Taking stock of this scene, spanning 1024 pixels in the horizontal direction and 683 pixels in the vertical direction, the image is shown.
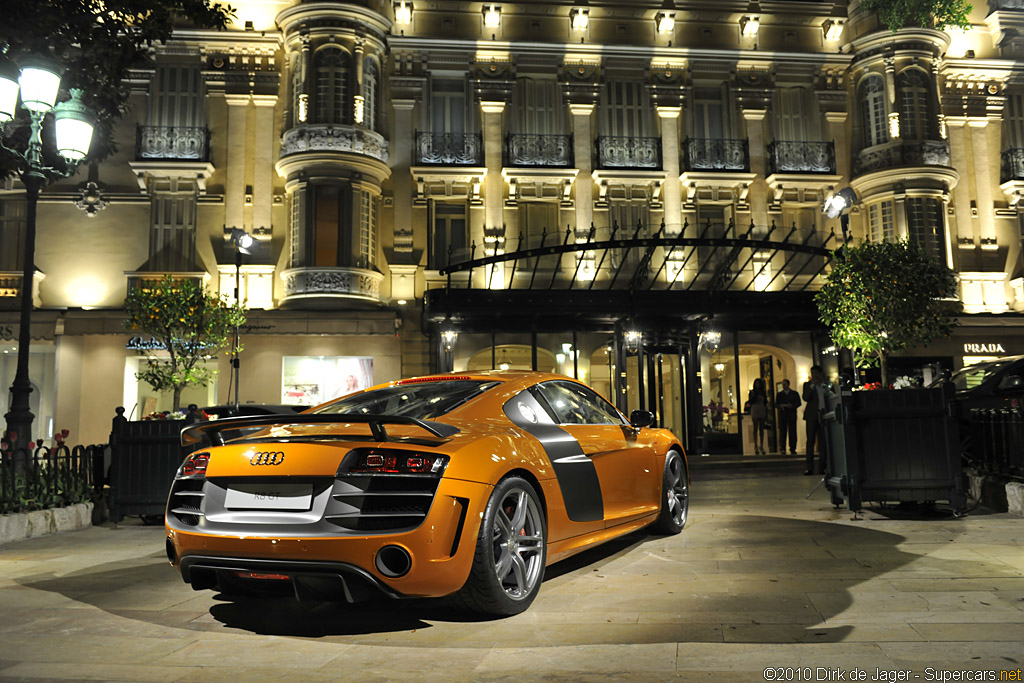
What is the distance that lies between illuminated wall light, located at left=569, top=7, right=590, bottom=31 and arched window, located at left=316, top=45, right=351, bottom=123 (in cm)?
681

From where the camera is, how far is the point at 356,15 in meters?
21.8

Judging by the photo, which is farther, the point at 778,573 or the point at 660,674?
the point at 778,573

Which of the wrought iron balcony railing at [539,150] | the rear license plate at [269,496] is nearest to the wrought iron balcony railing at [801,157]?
the wrought iron balcony railing at [539,150]

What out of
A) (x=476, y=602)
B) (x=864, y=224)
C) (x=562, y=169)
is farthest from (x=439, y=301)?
(x=476, y=602)

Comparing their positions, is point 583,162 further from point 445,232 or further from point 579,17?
point 445,232

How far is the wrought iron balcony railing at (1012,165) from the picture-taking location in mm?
24016

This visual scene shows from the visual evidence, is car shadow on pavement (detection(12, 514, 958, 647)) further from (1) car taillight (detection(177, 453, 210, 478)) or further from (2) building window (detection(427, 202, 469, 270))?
(2) building window (detection(427, 202, 469, 270))

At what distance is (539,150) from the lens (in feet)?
74.9

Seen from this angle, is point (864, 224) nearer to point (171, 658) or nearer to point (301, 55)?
point (301, 55)

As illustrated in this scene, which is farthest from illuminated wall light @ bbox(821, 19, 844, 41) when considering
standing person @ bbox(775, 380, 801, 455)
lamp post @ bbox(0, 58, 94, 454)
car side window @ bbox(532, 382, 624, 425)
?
car side window @ bbox(532, 382, 624, 425)

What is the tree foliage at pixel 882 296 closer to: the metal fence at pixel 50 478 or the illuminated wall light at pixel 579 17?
the metal fence at pixel 50 478

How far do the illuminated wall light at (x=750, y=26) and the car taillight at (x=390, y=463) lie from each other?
23664mm

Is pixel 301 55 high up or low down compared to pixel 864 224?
up

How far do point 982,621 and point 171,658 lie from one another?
3.90 meters
